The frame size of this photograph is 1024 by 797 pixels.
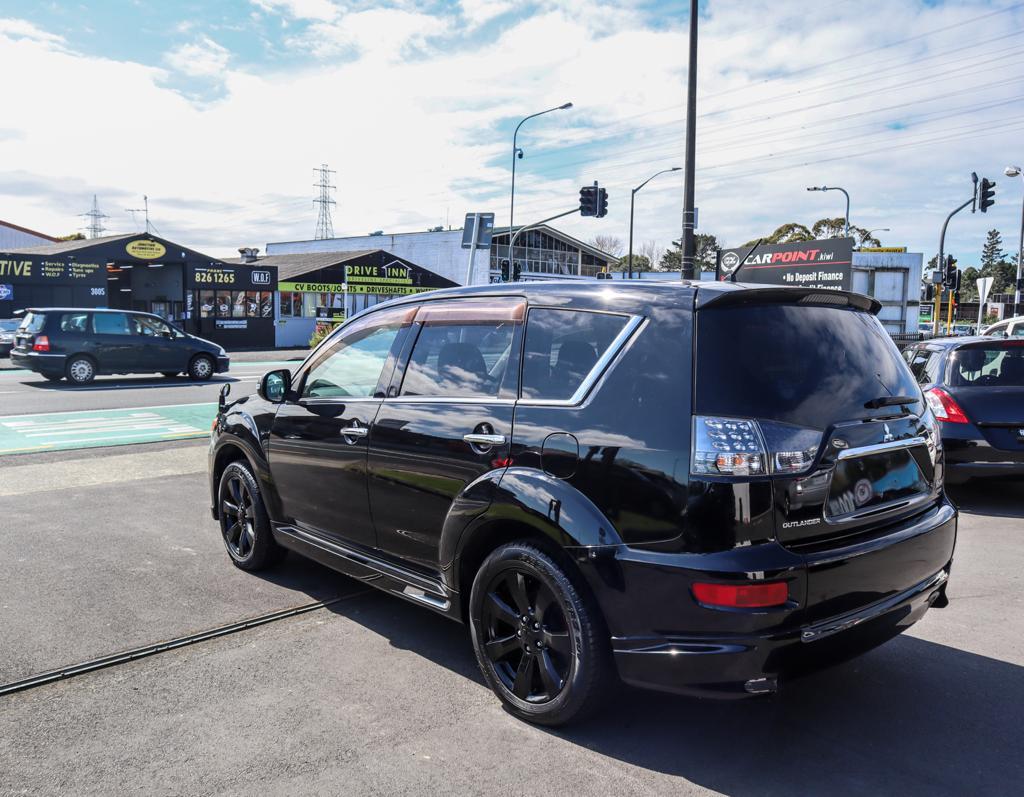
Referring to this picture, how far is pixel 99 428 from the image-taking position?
11.7 meters

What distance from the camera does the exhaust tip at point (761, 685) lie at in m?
2.79

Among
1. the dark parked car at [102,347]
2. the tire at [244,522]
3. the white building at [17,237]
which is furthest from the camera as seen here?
the white building at [17,237]

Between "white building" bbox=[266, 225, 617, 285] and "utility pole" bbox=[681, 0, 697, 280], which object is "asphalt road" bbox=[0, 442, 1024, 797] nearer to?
"utility pole" bbox=[681, 0, 697, 280]

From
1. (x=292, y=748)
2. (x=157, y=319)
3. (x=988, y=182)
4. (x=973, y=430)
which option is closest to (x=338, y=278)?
(x=157, y=319)

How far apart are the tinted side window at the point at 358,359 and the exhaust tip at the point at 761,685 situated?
2361 millimetres

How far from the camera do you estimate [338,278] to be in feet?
139

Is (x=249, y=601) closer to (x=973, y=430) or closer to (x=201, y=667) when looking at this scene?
(x=201, y=667)

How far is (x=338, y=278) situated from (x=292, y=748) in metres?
41.0

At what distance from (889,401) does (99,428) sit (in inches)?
445

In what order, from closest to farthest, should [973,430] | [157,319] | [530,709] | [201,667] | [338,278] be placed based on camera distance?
[530,709], [201,667], [973,430], [157,319], [338,278]

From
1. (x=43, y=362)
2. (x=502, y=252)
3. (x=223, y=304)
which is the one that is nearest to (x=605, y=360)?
(x=43, y=362)

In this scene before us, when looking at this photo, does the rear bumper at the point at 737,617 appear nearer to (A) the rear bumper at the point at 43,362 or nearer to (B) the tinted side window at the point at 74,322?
(A) the rear bumper at the point at 43,362

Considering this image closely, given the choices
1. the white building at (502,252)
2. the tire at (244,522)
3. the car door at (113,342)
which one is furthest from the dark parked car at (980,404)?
the white building at (502,252)

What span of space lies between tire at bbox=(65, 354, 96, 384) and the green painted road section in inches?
208
